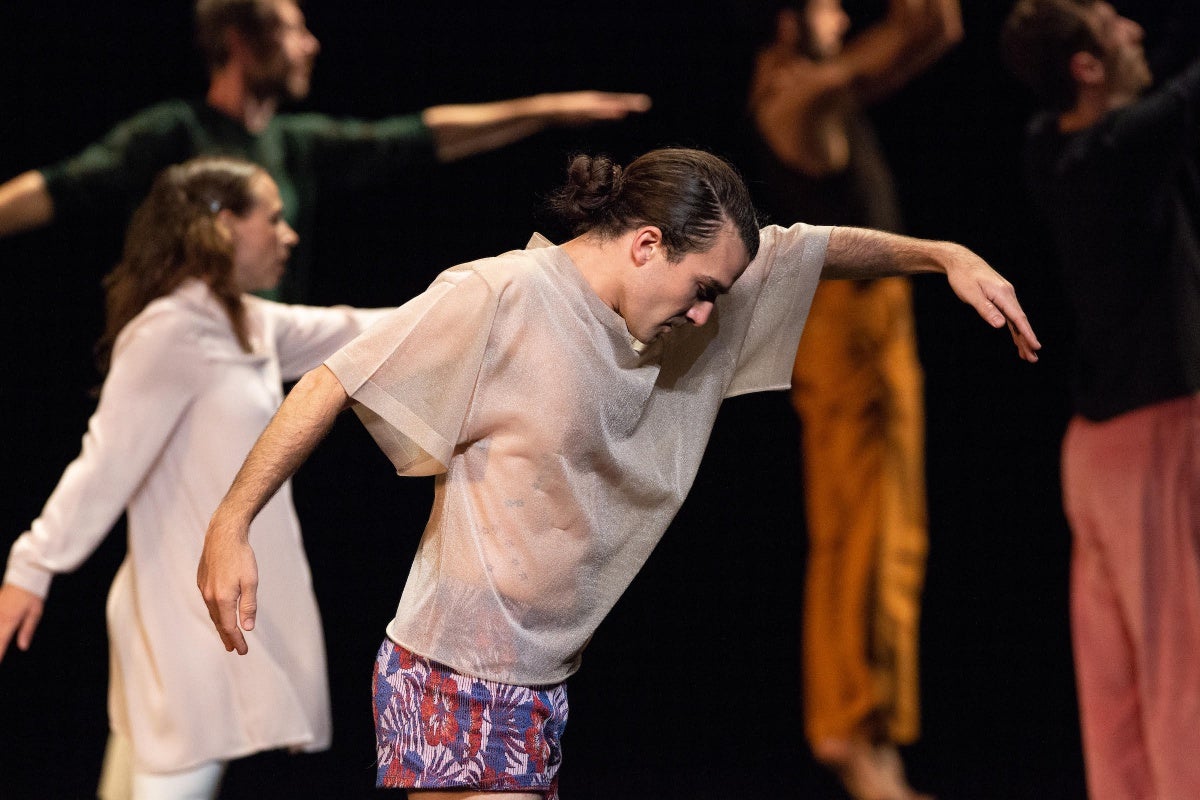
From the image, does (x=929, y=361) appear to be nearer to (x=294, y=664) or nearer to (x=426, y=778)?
(x=294, y=664)

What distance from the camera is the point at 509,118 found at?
350 centimetres

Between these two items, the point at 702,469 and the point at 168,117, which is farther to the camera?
the point at 702,469

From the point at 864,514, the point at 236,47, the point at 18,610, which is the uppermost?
the point at 236,47

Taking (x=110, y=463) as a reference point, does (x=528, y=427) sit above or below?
above

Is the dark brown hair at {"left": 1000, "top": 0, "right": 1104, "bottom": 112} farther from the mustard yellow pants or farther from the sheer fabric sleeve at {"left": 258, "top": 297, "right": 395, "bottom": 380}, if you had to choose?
the sheer fabric sleeve at {"left": 258, "top": 297, "right": 395, "bottom": 380}

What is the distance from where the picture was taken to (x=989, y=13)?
13.7 ft

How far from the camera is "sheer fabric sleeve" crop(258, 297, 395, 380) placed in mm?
2727

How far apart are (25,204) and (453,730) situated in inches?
75.2

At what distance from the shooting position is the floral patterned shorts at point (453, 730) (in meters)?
1.82

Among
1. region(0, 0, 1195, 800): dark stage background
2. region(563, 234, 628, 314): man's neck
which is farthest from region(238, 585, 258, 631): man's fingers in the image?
region(0, 0, 1195, 800): dark stage background

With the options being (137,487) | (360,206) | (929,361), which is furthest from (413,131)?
(929,361)

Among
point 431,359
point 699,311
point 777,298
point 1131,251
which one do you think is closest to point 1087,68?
point 1131,251

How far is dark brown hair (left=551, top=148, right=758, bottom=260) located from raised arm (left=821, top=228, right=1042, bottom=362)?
0.88 ft

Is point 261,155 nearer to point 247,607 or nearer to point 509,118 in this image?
point 509,118
